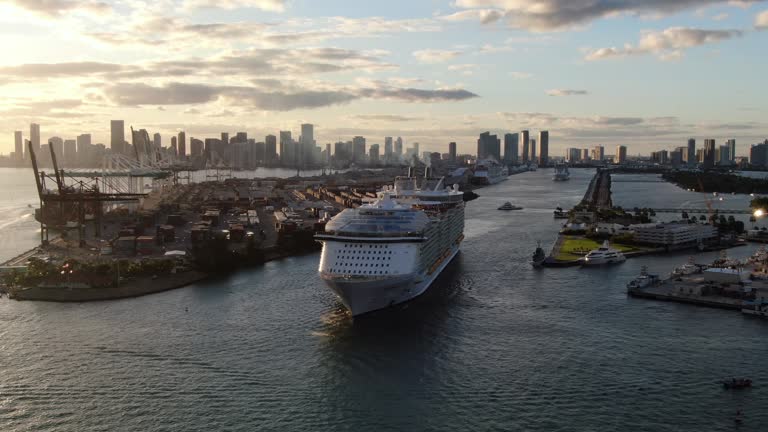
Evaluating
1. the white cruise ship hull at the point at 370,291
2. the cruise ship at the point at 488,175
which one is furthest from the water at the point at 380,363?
the cruise ship at the point at 488,175

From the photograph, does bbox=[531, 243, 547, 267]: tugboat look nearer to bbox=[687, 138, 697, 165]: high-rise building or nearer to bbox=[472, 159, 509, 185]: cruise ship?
bbox=[472, 159, 509, 185]: cruise ship

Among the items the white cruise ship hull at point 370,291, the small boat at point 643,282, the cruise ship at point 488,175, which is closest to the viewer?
the white cruise ship hull at point 370,291

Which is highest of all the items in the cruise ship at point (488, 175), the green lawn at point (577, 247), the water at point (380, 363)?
the cruise ship at point (488, 175)

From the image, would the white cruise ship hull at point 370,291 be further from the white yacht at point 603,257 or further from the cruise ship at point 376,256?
the white yacht at point 603,257

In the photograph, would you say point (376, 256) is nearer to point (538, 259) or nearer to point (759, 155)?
point (538, 259)

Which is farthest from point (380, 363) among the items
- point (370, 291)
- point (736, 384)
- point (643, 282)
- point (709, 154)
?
point (709, 154)
